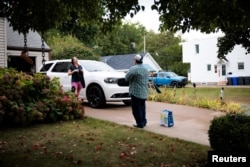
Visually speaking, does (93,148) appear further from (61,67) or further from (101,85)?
(61,67)

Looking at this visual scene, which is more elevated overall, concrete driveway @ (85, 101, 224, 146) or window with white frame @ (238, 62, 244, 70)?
window with white frame @ (238, 62, 244, 70)

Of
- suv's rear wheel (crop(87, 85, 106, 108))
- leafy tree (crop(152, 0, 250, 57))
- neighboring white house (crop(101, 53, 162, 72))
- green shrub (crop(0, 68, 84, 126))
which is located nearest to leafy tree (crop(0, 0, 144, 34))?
leafy tree (crop(152, 0, 250, 57))

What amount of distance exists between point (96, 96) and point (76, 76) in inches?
39.7

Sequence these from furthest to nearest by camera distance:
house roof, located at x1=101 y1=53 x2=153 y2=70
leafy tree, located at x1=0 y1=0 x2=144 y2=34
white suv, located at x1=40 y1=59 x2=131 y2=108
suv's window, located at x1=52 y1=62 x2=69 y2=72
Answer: house roof, located at x1=101 y1=53 x2=153 y2=70
suv's window, located at x1=52 y1=62 x2=69 y2=72
white suv, located at x1=40 y1=59 x2=131 y2=108
leafy tree, located at x1=0 y1=0 x2=144 y2=34

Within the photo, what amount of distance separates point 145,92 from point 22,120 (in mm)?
3128

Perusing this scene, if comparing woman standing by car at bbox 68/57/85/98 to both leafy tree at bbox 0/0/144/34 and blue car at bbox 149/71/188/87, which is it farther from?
blue car at bbox 149/71/188/87

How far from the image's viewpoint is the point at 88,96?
12086 mm

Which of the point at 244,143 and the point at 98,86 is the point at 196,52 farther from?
the point at 244,143

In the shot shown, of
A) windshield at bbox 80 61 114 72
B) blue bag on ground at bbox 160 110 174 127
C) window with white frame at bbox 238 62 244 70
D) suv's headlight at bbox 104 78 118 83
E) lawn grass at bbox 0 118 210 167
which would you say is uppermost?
window with white frame at bbox 238 62 244 70

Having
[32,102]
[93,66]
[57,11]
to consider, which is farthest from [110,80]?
[57,11]

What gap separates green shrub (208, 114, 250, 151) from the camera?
552cm

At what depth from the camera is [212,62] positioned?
46.2 meters

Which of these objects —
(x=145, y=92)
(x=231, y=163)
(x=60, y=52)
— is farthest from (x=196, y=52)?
(x=231, y=163)

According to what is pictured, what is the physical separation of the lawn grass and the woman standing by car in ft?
9.97
